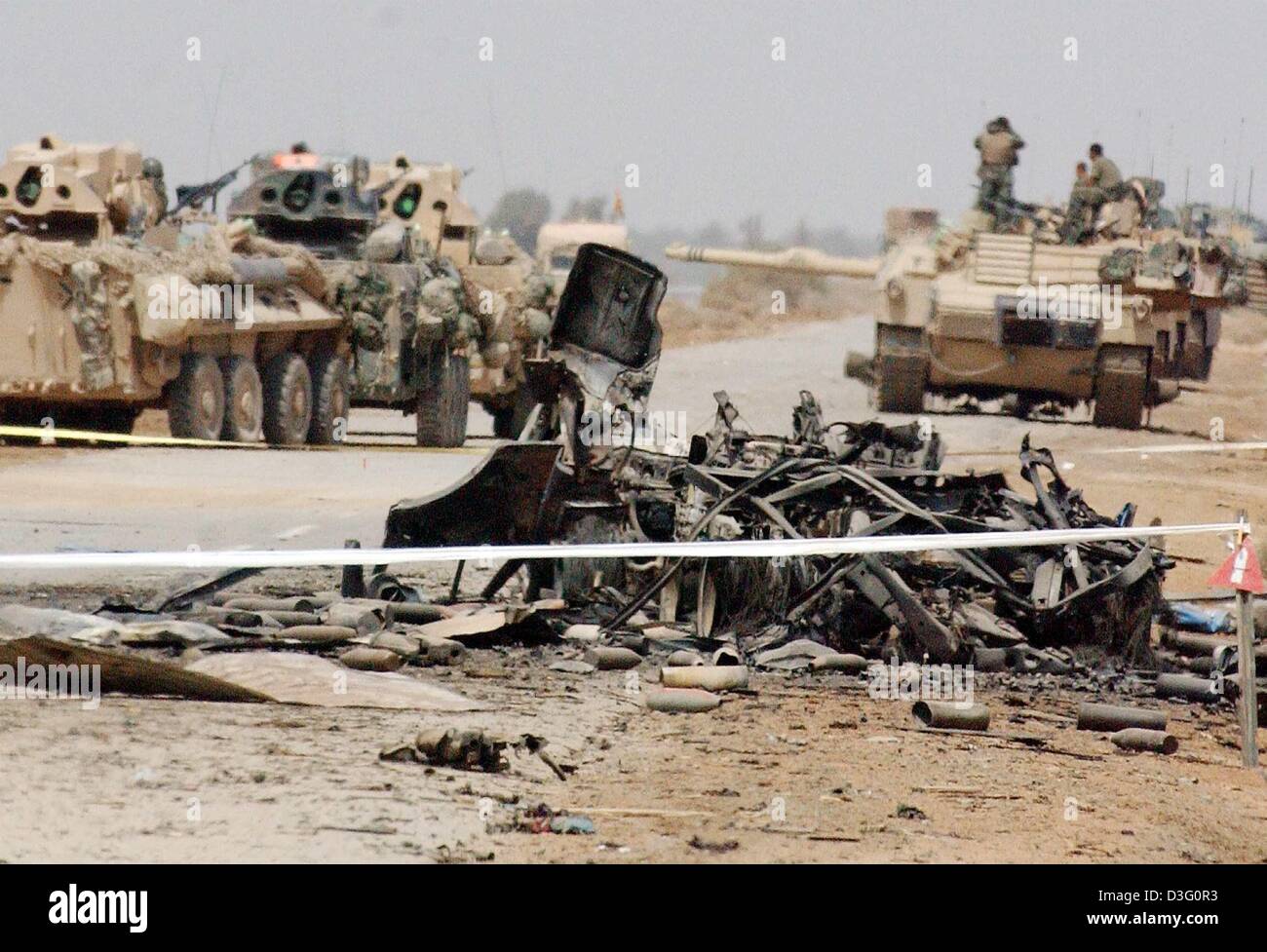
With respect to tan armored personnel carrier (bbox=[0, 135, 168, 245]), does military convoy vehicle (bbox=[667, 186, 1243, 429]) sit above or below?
below

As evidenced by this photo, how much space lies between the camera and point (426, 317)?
843 inches

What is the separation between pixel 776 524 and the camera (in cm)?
937

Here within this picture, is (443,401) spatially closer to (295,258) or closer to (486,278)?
(295,258)

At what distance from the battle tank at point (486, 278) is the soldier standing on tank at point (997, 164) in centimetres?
542

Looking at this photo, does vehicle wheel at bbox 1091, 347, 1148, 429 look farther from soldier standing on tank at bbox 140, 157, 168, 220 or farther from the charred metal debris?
the charred metal debris

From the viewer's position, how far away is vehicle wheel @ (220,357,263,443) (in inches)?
771

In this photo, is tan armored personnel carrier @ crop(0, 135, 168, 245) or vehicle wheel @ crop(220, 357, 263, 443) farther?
tan armored personnel carrier @ crop(0, 135, 168, 245)

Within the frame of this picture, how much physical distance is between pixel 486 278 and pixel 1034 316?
5.69 meters

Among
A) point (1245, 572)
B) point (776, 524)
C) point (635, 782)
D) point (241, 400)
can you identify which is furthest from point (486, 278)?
point (635, 782)

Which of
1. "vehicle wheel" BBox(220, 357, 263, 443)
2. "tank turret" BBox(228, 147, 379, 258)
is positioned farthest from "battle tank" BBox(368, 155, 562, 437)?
"vehicle wheel" BBox(220, 357, 263, 443)

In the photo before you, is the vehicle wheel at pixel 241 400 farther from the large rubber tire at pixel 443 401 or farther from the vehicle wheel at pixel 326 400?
the large rubber tire at pixel 443 401

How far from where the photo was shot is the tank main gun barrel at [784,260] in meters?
28.1

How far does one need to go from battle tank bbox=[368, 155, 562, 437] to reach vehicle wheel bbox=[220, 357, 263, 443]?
288 cm

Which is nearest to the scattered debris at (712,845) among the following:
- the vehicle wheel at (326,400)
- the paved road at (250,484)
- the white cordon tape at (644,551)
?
the white cordon tape at (644,551)
